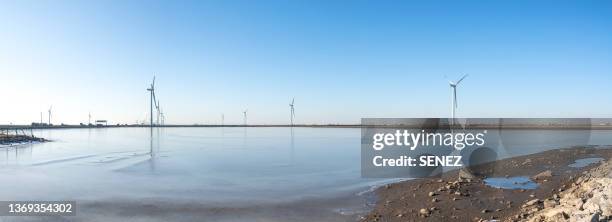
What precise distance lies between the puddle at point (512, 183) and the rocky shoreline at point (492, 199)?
27 cm

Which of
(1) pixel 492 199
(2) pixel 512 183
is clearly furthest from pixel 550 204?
(2) pixel 512 183

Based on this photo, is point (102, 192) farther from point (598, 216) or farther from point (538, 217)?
point (598, 216)

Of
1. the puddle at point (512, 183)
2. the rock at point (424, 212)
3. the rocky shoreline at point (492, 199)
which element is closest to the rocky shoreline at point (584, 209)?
the rocky shoreline at point (492, 199)

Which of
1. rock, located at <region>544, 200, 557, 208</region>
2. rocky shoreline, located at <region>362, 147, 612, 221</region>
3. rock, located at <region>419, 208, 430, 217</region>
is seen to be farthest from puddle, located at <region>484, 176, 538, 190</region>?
rock, located at <region>419, 208, 430, 217</region>

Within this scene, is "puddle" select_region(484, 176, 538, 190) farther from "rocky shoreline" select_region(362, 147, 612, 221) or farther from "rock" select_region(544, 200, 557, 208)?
"rock" select_region(544, 200, 557, 208)

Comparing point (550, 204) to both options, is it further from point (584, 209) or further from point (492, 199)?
point (492, 199)

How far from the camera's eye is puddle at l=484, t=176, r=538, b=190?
16766 mm

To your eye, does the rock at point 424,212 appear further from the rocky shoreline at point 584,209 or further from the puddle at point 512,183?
the puddle at point 512,183

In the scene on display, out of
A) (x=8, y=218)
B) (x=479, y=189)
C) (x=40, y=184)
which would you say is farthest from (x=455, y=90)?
(x=8, y=218)

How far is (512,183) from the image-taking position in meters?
17.9

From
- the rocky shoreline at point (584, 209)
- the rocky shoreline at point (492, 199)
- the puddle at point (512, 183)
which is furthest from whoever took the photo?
the puddle at point (512, 183)

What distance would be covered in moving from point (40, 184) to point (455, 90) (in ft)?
197

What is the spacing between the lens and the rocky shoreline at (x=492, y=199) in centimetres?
1008

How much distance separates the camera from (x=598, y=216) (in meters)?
8.77
